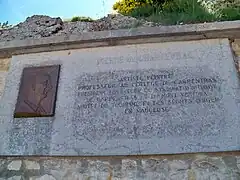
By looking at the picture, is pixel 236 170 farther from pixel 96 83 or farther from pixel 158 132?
pixel 96 83

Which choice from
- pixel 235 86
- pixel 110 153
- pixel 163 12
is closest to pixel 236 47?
pixel 235 86

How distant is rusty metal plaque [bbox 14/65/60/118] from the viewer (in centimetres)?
365

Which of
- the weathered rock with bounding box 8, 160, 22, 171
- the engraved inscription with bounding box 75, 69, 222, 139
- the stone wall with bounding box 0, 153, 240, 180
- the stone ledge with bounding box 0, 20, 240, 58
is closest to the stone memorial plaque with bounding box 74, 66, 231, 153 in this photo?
the engraved inscription with bounding box 75, 69, 222, 139

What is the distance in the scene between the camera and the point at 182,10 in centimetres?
650

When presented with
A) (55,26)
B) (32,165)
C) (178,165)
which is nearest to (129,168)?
(178,165)

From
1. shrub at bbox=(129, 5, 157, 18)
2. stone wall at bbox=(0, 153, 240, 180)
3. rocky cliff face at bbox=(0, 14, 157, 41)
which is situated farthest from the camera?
shrub at bbox=(129, 5, 157, 18)

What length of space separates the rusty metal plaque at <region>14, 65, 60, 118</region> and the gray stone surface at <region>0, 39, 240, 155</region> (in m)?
0.07

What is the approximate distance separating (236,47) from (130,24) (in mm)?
2526

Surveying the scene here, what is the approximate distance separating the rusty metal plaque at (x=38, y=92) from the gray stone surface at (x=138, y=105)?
0.23 feet

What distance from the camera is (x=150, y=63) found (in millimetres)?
3766

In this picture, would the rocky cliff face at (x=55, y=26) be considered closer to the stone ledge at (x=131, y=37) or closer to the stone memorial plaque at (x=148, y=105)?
→ the stone ledge at (x=131, y=37)

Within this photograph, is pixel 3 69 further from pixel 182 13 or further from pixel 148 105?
pixel 182 13

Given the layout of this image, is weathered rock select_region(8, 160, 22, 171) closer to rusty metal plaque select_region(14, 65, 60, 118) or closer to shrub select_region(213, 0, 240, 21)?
rusty metal plaque select_region(14, 65, 60, 118)

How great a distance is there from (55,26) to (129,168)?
3772mm
